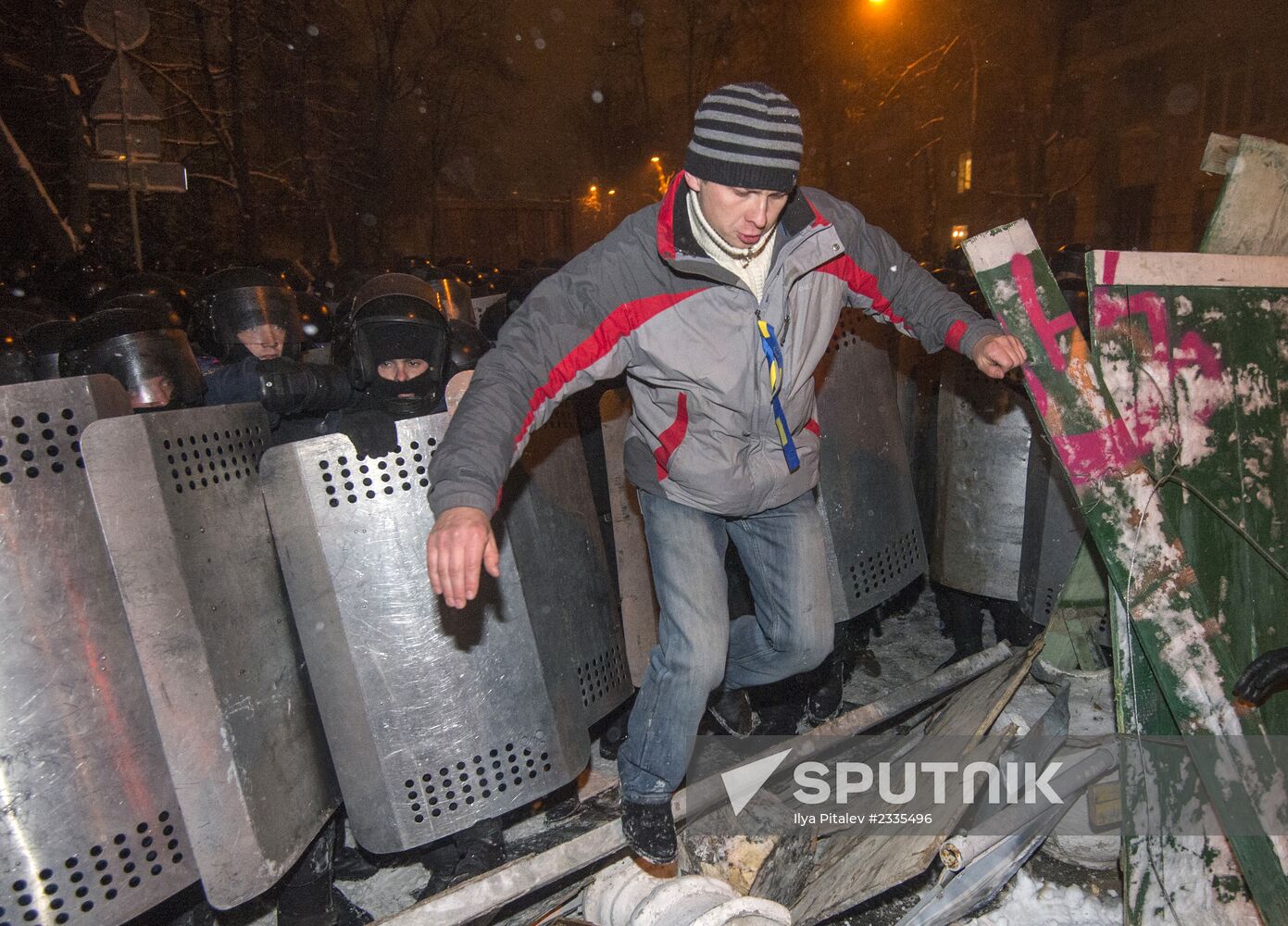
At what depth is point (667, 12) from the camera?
2419cm

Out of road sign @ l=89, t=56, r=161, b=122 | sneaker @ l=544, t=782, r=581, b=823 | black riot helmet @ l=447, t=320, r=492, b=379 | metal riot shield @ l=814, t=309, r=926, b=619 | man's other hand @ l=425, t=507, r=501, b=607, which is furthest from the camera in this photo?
road sign @ l=89, t=56, r=161, b=122

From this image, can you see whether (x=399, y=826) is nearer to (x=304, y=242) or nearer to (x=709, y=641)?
(x=709, y=641)

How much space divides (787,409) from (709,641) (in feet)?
2.53

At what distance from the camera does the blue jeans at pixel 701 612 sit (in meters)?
2.56

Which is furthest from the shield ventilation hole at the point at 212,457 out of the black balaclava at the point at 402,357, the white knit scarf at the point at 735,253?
the white knit scarf at the point at 735,253

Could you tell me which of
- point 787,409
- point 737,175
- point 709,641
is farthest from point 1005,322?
point 709,641

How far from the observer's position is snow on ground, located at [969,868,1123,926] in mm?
2490

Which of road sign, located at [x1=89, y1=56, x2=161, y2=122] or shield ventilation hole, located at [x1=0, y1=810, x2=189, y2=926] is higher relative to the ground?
road sign, located at [x1=89, y1=56, x2=161, y2=122]

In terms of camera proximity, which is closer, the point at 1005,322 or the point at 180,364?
the point at 1005,322

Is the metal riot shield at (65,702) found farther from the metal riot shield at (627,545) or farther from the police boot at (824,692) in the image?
the police boot at (824,692)

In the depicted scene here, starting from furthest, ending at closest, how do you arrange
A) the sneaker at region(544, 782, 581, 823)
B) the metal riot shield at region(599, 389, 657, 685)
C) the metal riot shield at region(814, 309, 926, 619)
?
1. the metal riot shield at region(814, 309, 926, 619)
2. the metal riot shield at region(599, 389, 657, 685)
3. the sneaker at region(544, 782, 581, 823)

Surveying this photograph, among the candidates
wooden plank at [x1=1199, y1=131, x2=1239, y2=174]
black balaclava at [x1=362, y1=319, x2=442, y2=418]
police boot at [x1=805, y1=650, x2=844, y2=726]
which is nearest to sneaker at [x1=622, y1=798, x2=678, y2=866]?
police boot at [x1=805, y1=650, x2=844, y2=726]

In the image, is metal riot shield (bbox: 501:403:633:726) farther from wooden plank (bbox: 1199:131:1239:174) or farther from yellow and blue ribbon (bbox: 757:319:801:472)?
wooden plank (bbox: 1199:131:1239:174)

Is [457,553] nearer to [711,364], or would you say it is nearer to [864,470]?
[711,364]
